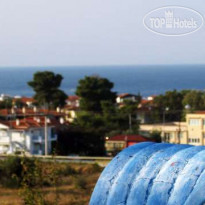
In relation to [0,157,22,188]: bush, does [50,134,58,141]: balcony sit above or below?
above


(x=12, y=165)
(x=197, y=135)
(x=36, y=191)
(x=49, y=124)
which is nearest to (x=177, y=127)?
→ (x=197, y=135)

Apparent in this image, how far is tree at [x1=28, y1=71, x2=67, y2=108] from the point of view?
5791 cm

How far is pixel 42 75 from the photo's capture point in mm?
58094

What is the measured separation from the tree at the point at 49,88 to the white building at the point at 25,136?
57.4 ft

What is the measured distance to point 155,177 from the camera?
928cm

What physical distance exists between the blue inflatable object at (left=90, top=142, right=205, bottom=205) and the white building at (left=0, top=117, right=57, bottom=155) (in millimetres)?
29705

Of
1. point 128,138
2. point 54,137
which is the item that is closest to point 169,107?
point 54,137

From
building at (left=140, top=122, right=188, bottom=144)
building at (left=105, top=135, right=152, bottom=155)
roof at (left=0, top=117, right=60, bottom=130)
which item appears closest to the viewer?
building at (left=105, top=135, right=152, bottom=155)

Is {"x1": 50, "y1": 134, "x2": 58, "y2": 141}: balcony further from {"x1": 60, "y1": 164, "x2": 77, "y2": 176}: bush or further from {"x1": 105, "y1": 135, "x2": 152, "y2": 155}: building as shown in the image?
{"x1": 60, "y1": 164, "x2": 77, "y2": 176}: bush

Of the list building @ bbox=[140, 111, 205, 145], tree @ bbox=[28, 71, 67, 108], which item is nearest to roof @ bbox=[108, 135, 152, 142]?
building @ bbox=[140, 111, 205, 145]

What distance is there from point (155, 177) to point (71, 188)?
15.8 m

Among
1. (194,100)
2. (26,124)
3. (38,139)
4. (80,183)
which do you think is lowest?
(80,183)

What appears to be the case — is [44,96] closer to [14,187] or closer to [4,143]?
[4,143]

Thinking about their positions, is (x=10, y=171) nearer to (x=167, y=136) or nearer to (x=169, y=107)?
(x=167, y=136)
